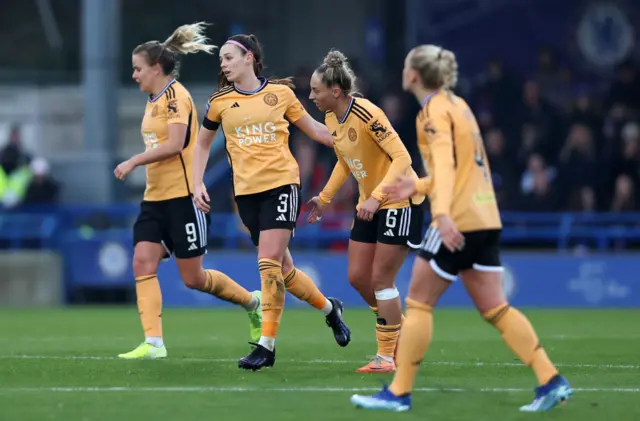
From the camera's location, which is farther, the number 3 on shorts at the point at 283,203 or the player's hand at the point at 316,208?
the player's hand at the point at 316,208

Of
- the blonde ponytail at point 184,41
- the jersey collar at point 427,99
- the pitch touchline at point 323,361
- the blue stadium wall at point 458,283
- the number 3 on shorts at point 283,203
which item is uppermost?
the blonde ponytail at point 184,41

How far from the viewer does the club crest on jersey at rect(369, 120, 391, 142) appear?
8555 mm

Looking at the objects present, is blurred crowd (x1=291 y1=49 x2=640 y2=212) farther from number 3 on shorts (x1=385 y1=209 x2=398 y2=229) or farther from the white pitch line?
the white pitch line

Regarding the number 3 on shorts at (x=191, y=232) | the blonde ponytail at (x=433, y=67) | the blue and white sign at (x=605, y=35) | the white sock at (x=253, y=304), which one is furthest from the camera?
the blue and white sign at (x=605, y=35)

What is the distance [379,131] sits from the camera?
8.56m

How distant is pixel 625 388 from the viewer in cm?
765

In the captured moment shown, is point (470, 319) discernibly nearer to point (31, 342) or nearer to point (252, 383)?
point (31, 342)

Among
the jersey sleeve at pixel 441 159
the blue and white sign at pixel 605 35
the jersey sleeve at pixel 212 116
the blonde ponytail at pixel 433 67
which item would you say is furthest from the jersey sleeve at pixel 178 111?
the blue and white sign at pixel 605 35

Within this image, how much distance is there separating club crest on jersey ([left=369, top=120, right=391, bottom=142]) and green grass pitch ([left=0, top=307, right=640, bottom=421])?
5.18 feet

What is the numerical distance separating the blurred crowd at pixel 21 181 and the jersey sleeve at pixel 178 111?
9943 mm

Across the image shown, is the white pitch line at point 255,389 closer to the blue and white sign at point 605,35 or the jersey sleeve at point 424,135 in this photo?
the jersey sleeve at point 424,135

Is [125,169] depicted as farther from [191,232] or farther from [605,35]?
[605,35]

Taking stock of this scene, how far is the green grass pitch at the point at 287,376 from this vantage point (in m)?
6.69

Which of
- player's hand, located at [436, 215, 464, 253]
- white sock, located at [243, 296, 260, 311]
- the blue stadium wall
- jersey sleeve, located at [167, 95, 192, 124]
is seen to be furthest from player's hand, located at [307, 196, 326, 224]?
the blue stadium wall
